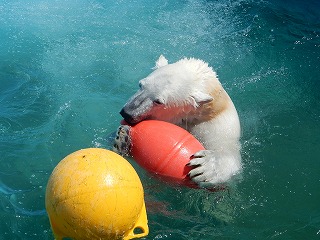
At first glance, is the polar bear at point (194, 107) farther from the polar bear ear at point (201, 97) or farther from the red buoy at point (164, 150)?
the red buoy at point (164, 150)

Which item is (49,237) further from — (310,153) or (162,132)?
(310,153)

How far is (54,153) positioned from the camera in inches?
203

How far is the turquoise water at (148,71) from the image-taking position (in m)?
4.29

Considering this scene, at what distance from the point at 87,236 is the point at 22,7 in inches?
344

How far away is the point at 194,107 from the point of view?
451cm

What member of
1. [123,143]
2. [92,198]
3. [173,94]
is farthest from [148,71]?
[92,198]

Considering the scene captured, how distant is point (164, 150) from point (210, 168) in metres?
0.46

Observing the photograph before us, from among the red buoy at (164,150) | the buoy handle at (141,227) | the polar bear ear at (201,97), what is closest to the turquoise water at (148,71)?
the red buoy at (164,150)

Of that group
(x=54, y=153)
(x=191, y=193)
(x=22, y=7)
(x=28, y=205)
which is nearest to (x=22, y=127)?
(x=54, y=153)

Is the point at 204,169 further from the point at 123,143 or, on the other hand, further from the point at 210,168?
the point at 123,143

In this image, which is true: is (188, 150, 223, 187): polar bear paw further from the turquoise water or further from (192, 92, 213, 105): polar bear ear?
(192, 92, 213, 105): polar bear ear

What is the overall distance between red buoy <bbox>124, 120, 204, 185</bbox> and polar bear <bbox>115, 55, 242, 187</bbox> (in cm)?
29

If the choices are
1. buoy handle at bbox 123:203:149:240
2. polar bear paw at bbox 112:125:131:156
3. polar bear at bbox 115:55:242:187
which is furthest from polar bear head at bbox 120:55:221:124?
buoy handle at bbox 123:203:149:240

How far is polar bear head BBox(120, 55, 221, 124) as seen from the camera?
14.4 ft
